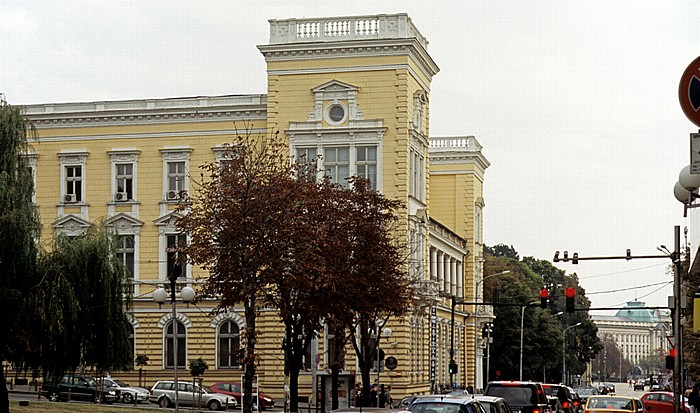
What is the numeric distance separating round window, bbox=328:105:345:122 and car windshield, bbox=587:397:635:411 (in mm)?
33901

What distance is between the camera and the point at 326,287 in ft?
142

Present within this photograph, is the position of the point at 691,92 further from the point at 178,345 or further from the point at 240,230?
the point at 178,345

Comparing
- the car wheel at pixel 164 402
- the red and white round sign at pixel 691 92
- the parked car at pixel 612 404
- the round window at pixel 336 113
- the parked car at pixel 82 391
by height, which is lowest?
the car wheel at pixel 164 402

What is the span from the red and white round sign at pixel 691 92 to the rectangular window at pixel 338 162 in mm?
56605

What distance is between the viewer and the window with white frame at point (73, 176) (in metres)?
74.3

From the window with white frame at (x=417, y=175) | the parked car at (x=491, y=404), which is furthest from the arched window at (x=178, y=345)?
the parked car at (x=491, y=404)

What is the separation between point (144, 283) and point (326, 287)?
3141cm

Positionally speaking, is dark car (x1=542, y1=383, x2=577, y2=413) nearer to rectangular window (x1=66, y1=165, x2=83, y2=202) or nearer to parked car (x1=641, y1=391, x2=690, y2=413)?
parked car (x1=641, y1=391, x2=690, y2=413)

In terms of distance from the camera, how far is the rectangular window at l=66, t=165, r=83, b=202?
7444cm

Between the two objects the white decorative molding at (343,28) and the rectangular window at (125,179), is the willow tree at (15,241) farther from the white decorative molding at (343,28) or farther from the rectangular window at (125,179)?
the rectangular window at (125,179)

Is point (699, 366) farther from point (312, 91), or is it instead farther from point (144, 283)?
point (144, 283)

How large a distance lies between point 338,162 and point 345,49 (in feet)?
20.4

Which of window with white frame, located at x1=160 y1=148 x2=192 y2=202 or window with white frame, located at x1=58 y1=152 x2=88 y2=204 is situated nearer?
window with white frame, located at x1=160 y1=148 x2=192 y2=202

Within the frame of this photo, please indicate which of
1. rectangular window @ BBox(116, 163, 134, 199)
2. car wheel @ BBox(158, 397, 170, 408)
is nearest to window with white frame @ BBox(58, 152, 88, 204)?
rectangular window @ BBox(116, 163, 134, 199)
